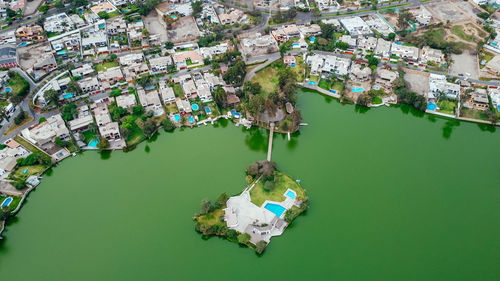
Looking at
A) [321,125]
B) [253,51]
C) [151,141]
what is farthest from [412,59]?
[151,141]

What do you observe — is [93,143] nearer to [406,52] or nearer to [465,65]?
[406,52]

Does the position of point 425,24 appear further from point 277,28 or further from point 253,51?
point 253,51

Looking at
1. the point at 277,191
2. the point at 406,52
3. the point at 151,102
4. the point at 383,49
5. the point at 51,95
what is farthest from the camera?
the point at 383,49

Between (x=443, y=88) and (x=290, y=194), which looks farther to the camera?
(x=443, y=88)

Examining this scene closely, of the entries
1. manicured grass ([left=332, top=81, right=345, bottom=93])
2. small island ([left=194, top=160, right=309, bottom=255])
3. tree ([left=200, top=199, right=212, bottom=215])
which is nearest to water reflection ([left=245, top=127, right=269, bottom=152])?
small island ([left=194, top=160, right=309, bottom=255])

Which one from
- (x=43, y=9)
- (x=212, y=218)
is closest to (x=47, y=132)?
(x=212, y=218)

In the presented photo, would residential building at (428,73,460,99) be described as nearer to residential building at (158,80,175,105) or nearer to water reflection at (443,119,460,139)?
water reflection at (443,119,460,139)

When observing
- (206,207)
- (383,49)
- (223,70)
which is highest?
(383,49)

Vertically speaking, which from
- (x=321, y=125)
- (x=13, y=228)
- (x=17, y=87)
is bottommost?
(x=13, y=228)
